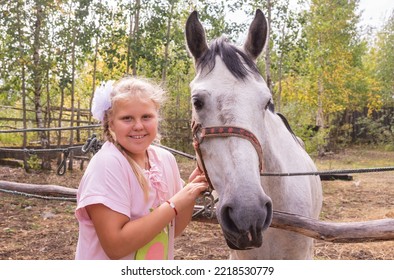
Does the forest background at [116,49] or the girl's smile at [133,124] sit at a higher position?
the forest background at [116,49]

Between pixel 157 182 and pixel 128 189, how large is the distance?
0.17 metres

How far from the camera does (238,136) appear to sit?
61.7 inches

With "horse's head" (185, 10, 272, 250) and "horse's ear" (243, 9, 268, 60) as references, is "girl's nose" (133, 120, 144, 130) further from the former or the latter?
"horse's ear" (243, 9, 268, 60)

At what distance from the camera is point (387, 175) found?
11.9 metres

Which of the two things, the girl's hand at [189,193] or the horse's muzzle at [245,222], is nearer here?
the horse's muzzle at [245,222]

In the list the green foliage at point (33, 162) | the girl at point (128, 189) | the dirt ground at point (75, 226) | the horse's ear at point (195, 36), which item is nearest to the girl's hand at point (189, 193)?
the girl at point (128, 189)

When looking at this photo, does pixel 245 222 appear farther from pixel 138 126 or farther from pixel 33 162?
pixel 33 162

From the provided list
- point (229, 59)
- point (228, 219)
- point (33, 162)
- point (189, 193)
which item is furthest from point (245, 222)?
point (33, 162)

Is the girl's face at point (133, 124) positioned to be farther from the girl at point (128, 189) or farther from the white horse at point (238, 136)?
the white horse at point (238, 136)

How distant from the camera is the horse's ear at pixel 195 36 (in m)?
1.94

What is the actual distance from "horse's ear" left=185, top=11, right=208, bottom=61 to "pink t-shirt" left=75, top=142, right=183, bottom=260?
674mm

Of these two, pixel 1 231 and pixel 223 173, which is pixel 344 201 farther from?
pixel 223 173
